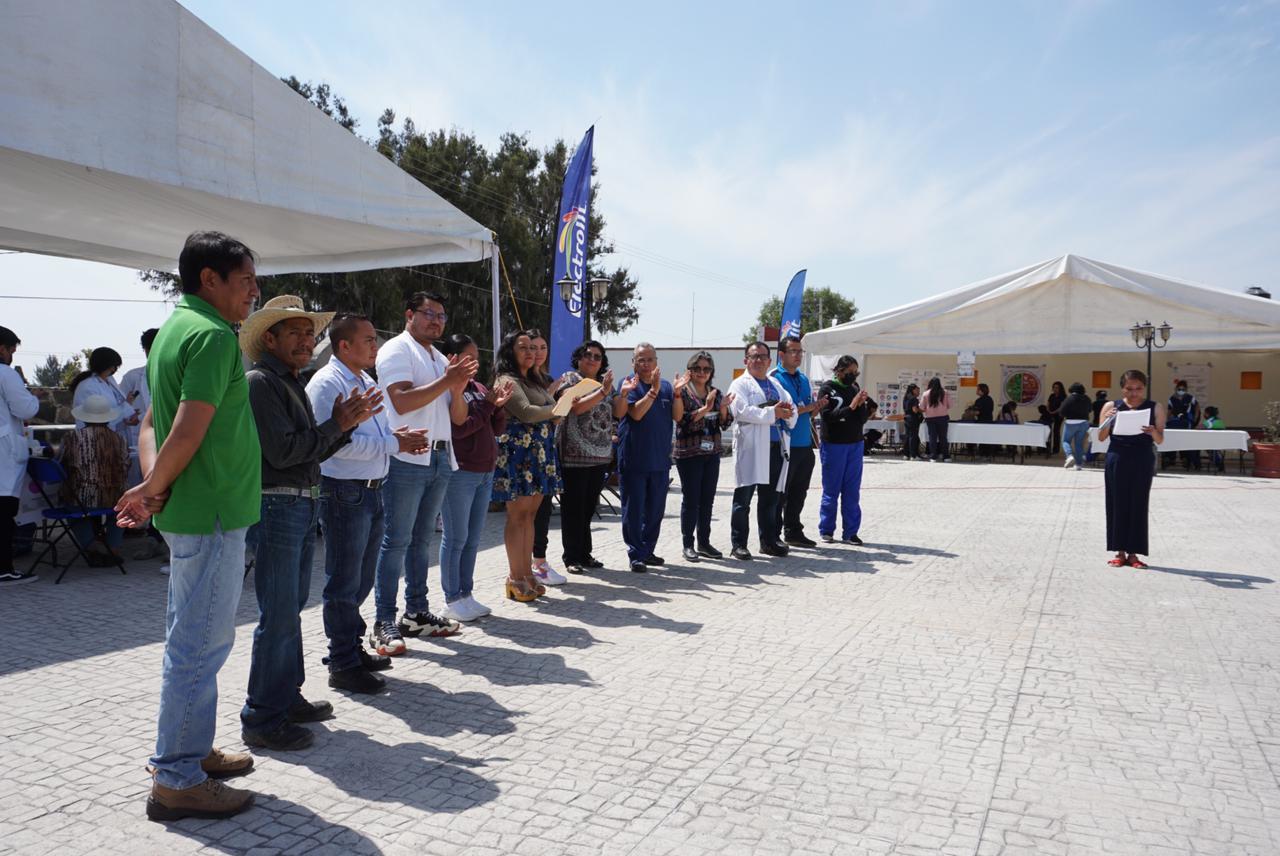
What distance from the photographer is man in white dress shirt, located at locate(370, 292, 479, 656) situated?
456 cm

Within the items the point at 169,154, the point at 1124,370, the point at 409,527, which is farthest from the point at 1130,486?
the point at 1124,370

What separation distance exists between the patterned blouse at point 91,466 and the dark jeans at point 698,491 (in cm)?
483

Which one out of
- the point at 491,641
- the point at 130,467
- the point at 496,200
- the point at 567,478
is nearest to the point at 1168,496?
the point at 567,478

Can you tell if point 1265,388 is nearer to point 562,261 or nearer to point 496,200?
point 562,261

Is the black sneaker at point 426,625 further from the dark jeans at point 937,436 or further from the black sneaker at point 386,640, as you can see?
the dark jeans at point 937,436

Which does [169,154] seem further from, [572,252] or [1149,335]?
[1149,335]

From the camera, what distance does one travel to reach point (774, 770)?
3393mm

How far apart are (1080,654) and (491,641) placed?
3.49m

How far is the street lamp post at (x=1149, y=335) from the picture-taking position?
18.4m

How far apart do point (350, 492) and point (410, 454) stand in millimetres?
541

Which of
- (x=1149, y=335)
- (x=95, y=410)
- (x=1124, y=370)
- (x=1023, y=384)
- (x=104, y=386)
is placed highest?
(x=1149, y=335)

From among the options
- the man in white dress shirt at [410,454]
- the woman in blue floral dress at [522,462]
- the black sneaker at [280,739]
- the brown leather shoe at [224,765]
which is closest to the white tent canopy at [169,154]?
the woman in blue floral dress at [522,462]

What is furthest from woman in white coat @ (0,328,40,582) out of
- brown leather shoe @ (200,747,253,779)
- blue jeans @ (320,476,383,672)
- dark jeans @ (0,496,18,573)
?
brown leather shoe @ (200,747,253,779)

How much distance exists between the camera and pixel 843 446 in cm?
874
